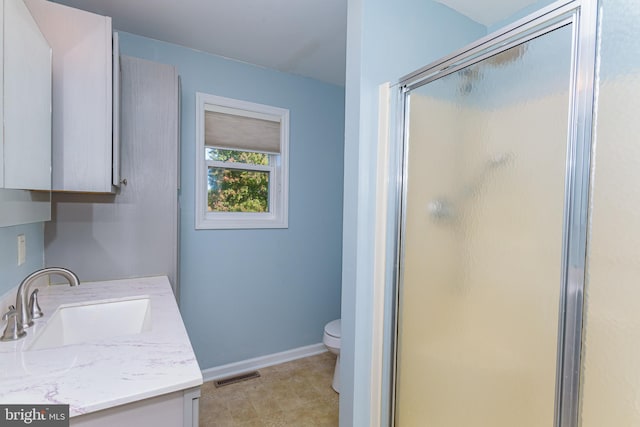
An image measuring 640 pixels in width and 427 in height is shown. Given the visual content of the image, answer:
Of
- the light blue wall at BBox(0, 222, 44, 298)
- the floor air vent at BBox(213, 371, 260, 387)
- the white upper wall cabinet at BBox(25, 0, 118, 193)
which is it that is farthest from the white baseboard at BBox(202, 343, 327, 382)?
the white upper wall cabinet at BBox(25, 0, 118, 193)

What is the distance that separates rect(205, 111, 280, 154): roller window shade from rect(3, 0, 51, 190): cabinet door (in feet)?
3.58

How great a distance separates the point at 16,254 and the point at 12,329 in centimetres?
43

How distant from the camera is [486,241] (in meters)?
1.06

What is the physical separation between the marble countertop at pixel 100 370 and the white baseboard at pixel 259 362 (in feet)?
4.51

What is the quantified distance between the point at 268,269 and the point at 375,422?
1.36 meters

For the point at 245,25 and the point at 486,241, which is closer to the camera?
the point at 486,241

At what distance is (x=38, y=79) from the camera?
1082mm

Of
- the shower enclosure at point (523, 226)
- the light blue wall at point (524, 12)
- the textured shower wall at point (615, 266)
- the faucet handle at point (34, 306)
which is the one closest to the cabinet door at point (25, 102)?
the faucet handle at point (34, 306)

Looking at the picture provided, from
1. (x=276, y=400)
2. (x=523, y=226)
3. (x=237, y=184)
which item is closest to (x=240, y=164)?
(x=237, y=184)

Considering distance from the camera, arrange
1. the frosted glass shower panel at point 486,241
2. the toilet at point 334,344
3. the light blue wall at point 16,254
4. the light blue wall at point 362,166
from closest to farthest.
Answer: the frosted glass shower panel at point 486,241 < the light blue wall at point 16,254 < the light blue wall at point 362,166 < the toilet at point 334,344

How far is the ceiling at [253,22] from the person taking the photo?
166 cm

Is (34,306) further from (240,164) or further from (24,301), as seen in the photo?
(240,164)

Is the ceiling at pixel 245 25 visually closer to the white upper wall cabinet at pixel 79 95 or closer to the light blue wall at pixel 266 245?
the light blue wall at pixel 266 245

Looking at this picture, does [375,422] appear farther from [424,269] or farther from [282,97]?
[282,97]
